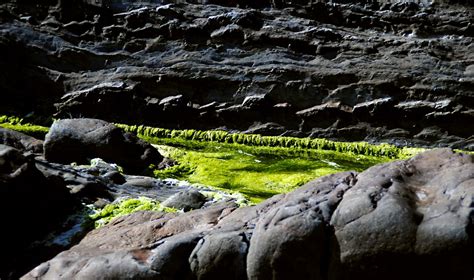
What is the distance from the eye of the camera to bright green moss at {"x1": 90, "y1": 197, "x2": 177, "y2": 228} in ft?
24.4

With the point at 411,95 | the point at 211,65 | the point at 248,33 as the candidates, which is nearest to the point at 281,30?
the point at 248,33

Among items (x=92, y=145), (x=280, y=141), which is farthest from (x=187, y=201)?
(x=280, y=141)

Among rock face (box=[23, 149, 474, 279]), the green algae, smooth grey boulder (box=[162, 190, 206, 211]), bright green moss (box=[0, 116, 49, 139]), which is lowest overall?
the green algae

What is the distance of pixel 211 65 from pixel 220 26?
174 centimetres

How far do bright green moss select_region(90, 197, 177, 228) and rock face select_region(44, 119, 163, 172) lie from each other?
152 inches

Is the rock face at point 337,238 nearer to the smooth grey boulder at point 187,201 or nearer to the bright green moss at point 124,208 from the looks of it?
the bright green moss at point 124,208

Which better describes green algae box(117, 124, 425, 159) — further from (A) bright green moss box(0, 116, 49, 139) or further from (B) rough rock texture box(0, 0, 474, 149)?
(A) bright green moss box(0, 116, 49, 139)

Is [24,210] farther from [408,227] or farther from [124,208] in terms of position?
[408,227]

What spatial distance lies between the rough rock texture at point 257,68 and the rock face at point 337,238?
13615 mm

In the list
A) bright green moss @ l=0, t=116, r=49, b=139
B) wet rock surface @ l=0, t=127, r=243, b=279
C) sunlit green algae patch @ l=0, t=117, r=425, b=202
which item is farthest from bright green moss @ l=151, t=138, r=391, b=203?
bright green moss @ l=0, t=116, r=49, b=139

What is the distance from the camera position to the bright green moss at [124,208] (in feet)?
24.4

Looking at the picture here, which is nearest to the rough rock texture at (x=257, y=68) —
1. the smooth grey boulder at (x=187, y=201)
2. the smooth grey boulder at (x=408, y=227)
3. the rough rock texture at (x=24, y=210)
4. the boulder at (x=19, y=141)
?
the boulder at (x=19, y=141)

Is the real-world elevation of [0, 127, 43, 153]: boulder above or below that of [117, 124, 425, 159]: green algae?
above

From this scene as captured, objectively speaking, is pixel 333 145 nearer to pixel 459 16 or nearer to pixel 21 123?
pixel 459 16
